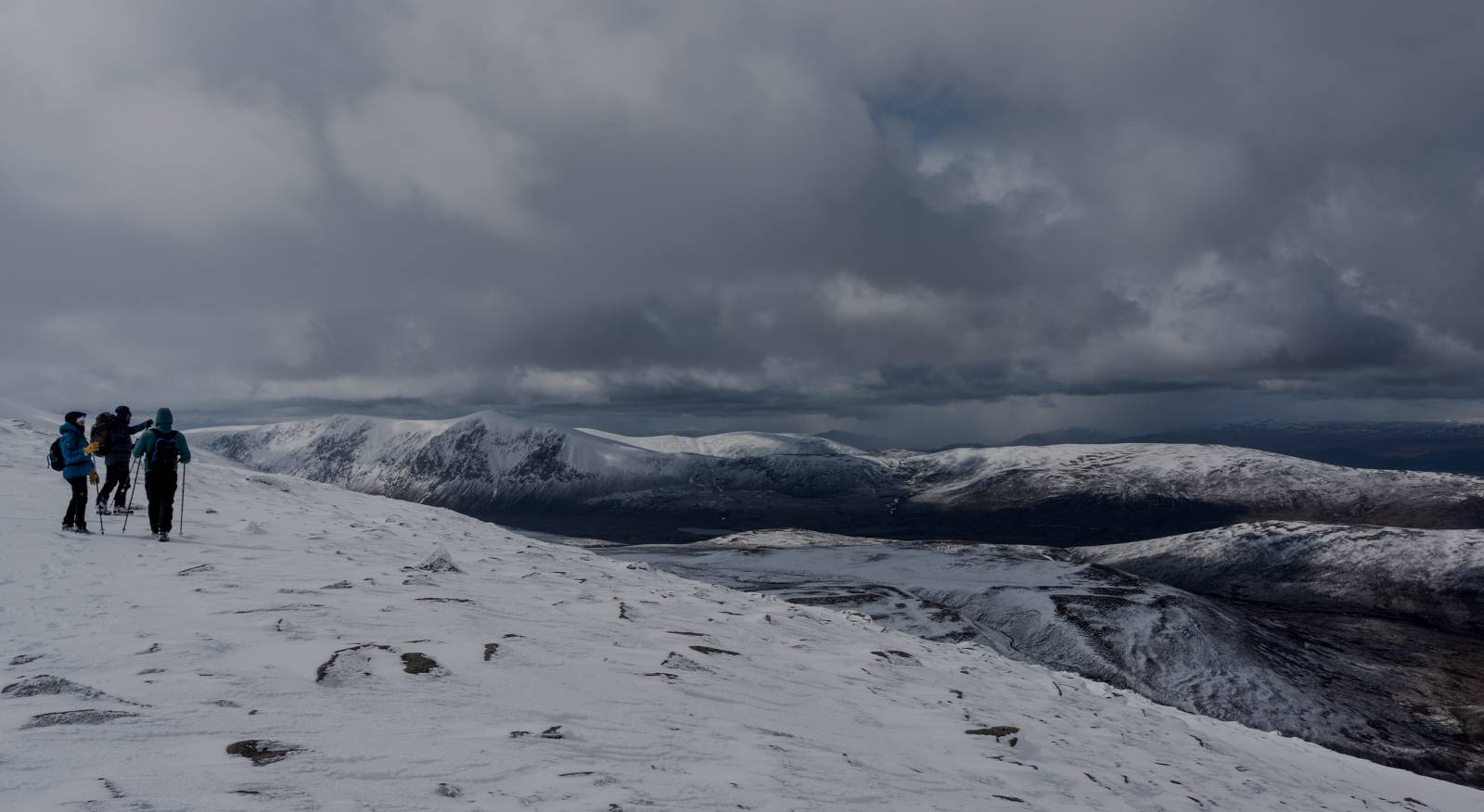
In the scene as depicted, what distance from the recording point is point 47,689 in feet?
25.0

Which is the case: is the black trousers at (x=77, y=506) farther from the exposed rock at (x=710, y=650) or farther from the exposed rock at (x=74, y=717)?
the exposed rock at (x=710, y=650)

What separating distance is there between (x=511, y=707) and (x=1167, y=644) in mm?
107284

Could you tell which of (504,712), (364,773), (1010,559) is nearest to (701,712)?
(504,712)

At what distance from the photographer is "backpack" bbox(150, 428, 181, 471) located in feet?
61.6

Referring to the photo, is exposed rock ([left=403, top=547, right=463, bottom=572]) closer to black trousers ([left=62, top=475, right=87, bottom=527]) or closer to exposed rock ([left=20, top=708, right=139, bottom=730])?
black trousers ([left=62, top=475, right=87, bottom=527])

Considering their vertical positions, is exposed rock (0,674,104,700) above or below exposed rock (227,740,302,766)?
above

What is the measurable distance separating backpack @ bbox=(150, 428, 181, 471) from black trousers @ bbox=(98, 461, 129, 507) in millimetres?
3551

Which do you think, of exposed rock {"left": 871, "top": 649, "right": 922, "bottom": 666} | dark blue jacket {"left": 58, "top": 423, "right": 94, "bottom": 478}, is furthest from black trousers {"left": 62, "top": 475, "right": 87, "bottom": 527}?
exposed rock {"left": 871, "top": 649, "right": 922, "bottom": 666}

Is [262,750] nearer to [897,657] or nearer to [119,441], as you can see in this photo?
[897,657]

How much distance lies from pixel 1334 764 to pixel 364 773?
74.4 ft

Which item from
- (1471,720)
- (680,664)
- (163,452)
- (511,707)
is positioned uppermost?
(163,452)

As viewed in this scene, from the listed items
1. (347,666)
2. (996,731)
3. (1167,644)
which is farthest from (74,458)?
(1167,644)

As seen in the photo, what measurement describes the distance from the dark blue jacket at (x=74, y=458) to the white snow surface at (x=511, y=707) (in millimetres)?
1744

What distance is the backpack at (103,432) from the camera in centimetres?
2069
